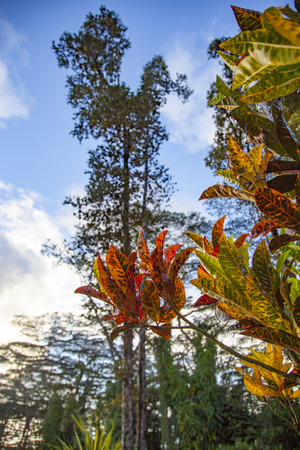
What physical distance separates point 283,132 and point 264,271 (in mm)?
172

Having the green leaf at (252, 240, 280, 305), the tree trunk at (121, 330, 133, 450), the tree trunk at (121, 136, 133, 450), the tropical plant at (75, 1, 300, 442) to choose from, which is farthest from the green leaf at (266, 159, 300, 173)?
the tree trunk at (121, 330, 133, 450)

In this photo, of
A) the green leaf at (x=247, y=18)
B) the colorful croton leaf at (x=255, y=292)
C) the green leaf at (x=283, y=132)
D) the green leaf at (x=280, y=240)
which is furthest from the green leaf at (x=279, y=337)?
the green leaf at (x=247, y=18)

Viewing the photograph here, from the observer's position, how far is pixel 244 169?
14.3 inches

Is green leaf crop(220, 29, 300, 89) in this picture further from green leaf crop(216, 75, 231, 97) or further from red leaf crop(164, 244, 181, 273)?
red leaf crop(164, 244, 181, 273)

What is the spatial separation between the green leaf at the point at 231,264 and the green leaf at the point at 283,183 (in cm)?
11

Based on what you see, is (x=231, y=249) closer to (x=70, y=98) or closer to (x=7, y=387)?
(x=70, y=98)

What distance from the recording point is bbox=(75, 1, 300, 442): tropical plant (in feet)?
0.99

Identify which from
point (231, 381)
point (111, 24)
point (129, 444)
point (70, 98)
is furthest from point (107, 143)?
point (231, 381)

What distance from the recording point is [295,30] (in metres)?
0.19

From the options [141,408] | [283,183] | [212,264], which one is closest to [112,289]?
[212,264]

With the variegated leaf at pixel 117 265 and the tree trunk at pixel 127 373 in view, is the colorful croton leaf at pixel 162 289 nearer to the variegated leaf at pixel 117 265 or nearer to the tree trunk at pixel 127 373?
the variegated leaf at pixel 117 265

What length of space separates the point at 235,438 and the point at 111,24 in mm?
10529

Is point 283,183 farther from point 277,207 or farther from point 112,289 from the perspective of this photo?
point 112,289

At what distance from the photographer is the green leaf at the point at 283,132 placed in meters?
0.35
